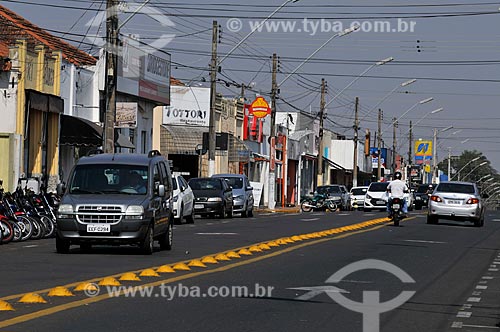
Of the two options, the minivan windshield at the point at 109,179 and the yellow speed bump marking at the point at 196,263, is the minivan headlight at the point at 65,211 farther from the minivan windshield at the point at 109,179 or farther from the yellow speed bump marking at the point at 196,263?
the yellow speed bump marking at the point at 196,263

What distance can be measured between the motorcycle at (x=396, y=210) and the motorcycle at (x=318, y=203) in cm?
2473

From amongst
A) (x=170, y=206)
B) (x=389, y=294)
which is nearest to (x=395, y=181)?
(x=170, y=206)

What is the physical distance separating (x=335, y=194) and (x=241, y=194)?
19269 millimetres

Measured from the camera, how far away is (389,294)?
15.3 meters

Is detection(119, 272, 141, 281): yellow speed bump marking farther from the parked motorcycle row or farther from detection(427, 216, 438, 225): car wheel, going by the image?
detection(427, 216, 438, 225): car wheel

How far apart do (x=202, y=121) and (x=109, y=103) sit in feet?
99.5

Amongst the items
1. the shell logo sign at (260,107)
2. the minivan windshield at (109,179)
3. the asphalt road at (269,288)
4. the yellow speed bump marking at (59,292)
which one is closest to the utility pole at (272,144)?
the shell logo sign at (260,107)

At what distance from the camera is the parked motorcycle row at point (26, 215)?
81.6 feet

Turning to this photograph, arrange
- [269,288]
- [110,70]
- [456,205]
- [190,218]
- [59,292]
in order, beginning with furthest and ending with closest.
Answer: [456,205] → [190,218] → [110,70] → [269,288] → [59,292]

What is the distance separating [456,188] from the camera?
41219mm

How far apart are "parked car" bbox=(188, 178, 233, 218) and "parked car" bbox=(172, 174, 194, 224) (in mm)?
4445

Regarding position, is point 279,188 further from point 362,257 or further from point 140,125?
point 362,257

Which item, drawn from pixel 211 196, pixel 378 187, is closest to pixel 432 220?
pixel 211 196

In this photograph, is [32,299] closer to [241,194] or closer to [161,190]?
[161,190]
